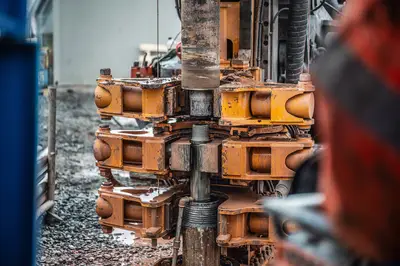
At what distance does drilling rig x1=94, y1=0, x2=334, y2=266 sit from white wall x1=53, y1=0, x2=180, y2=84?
768 inches

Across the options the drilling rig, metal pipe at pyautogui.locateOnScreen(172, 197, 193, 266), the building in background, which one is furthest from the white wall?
metal pipe at pyautogui.locateOnScreen(172, 197, 193, 266)

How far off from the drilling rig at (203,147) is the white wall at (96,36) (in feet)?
64.0

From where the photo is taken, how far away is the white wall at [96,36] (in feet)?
84.6

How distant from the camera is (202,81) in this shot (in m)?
6.06

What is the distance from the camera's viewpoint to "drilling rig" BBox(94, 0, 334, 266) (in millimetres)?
5789

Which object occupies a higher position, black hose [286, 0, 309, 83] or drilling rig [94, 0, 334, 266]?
black hose [286, 0, 309, 83]

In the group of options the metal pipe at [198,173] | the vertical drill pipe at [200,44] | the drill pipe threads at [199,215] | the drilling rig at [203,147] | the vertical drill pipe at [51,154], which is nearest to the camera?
the drilling rig at [203,147]

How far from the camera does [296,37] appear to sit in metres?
8.47

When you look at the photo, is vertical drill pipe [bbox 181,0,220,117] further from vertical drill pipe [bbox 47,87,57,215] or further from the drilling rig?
vertical drill pipe [bbox 47,87,57,215]

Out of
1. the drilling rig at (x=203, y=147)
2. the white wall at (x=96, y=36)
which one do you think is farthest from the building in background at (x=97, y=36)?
the drilling rig at (x=203, y=147)

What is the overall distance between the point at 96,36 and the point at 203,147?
20.9m

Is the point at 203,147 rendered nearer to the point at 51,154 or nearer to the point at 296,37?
the point at 296,37

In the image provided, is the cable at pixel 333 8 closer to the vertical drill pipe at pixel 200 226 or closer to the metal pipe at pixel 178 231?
the vertical drill pipe at pixel 200 226

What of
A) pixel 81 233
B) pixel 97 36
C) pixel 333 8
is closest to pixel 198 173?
pixel 81 233
